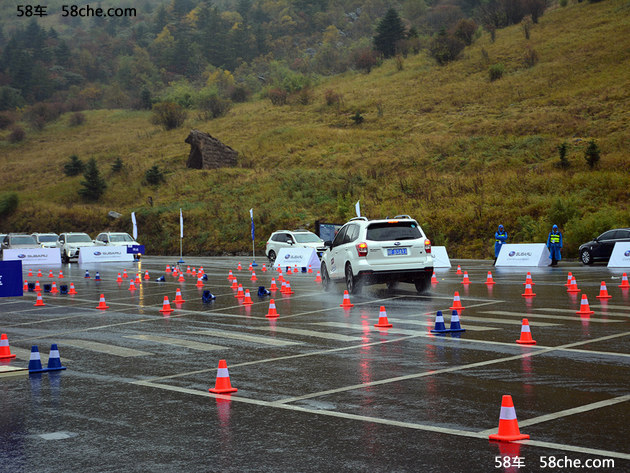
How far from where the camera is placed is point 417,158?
60250mm

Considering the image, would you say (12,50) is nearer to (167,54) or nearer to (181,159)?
(167,54)

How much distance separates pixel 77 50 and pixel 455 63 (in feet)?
345

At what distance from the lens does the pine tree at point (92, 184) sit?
71.1 m

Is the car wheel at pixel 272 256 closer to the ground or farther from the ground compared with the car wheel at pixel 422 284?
farther from the ground

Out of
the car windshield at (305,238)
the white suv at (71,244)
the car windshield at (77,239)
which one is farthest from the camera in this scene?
the car windshield at (77,239)

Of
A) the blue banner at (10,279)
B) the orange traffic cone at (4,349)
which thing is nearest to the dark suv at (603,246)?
the blue banner at (10,279)

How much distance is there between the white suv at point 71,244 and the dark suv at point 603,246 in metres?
26.7

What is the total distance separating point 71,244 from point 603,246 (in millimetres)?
27853

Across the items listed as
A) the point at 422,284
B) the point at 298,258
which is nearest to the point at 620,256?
the point at 422,284

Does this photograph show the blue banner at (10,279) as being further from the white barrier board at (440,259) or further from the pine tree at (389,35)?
the pine tree at (389,35)

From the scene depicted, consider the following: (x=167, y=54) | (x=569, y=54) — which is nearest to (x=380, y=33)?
(x=569, y=54)

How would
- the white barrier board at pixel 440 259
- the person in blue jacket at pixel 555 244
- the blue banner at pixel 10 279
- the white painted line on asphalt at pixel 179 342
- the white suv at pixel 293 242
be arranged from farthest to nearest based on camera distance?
1. the white suv at pixel 293 242
2. the white barrier board at pixel 440 259
3. the person in blue jacket at pixel 555 244
4. the blue banner at pixel 10 279
5. the white painted line on asphalt at pixel 179 342

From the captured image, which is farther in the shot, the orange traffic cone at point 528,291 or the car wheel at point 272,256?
the car wheel at point 272,256

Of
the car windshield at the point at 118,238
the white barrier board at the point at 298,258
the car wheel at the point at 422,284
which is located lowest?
the car wheel at the point at 422,284
